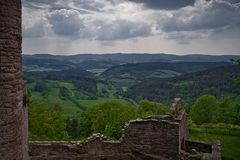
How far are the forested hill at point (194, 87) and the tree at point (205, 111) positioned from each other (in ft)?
158

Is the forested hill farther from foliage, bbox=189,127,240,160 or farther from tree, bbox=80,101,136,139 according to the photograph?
foliage, bbox=189,127,240,160

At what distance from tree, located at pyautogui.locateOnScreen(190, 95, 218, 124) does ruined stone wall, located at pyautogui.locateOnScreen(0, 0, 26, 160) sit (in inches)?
2851

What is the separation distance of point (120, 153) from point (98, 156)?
1.43 metres

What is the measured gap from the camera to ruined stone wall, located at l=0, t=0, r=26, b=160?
26.6ft

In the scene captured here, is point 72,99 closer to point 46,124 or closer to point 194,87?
point 194,87

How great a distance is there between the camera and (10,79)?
8.34 m

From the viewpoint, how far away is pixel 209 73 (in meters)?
175

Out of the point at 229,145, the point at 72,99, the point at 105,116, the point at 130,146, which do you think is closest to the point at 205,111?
the point at 105,116

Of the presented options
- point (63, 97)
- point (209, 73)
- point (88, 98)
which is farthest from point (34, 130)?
point (209, 73)

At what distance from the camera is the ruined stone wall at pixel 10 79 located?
810cm

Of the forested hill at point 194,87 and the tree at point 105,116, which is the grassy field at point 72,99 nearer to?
the forested hill at point 194,87

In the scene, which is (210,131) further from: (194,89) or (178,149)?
(194,89)

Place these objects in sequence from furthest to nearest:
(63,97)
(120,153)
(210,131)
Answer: (63,97), (210,131), (120,153)

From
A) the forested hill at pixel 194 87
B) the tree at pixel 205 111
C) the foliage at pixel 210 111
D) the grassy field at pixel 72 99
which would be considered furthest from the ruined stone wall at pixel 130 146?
the forested hill at pixel 194 87
